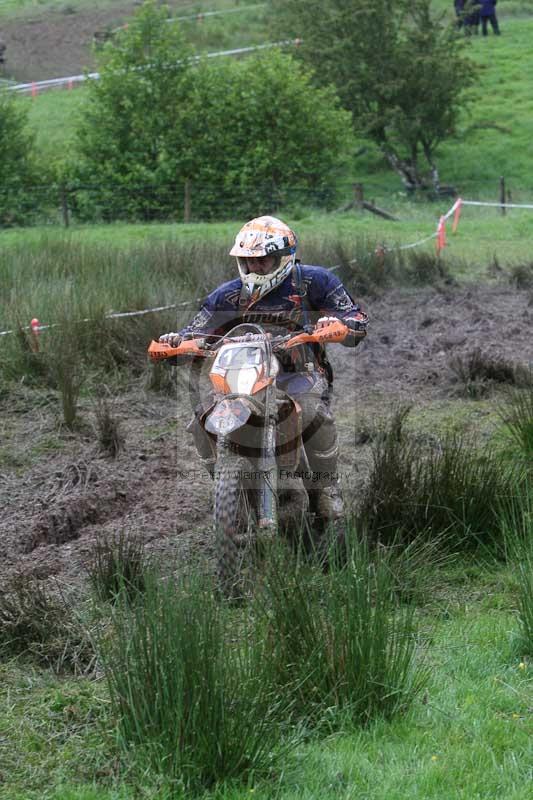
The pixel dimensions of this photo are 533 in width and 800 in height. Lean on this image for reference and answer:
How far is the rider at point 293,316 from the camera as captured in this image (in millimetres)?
5699

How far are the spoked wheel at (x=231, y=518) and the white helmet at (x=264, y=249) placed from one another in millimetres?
949

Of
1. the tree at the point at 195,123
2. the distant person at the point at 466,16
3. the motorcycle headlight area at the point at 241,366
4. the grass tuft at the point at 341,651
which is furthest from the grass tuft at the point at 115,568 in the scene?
the distant person at the point at 466,16

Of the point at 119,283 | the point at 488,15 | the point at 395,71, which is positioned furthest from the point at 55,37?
the point at 119,283

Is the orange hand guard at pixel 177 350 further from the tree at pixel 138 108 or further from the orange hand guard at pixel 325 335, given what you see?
the tree at pixel 138 108

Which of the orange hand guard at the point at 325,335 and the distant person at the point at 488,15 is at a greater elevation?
the orange hand guard at the point at 325,335

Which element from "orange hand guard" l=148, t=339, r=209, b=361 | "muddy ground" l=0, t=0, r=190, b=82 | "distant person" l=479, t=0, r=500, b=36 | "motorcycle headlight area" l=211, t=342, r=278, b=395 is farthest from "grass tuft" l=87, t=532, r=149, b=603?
"distant person" l=479, t=0, r=500, b=36

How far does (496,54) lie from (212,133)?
2178 cm

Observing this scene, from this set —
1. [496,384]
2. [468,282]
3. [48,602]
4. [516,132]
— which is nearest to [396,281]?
[468,282]

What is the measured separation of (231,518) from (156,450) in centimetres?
298

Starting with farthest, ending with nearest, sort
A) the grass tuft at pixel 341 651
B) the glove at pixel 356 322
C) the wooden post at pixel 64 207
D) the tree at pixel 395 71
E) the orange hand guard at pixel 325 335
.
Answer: the tree at pixel 395 71, the wooden post at pixel 64 207, the glove at pixel 356 322, the orange hand guard at pixel 325 335, the grass tuft at pixel 341 651

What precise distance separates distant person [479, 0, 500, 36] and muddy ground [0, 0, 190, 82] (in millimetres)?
15760

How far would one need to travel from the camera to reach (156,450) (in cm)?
811

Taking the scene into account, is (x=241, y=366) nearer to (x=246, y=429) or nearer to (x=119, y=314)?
(x=246, y=429)

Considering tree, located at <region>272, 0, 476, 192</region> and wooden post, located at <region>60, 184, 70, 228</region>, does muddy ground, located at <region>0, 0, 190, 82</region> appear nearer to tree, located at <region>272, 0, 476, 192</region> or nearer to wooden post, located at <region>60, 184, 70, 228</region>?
tree, located at <region>272, 0, 476, 192</region>
